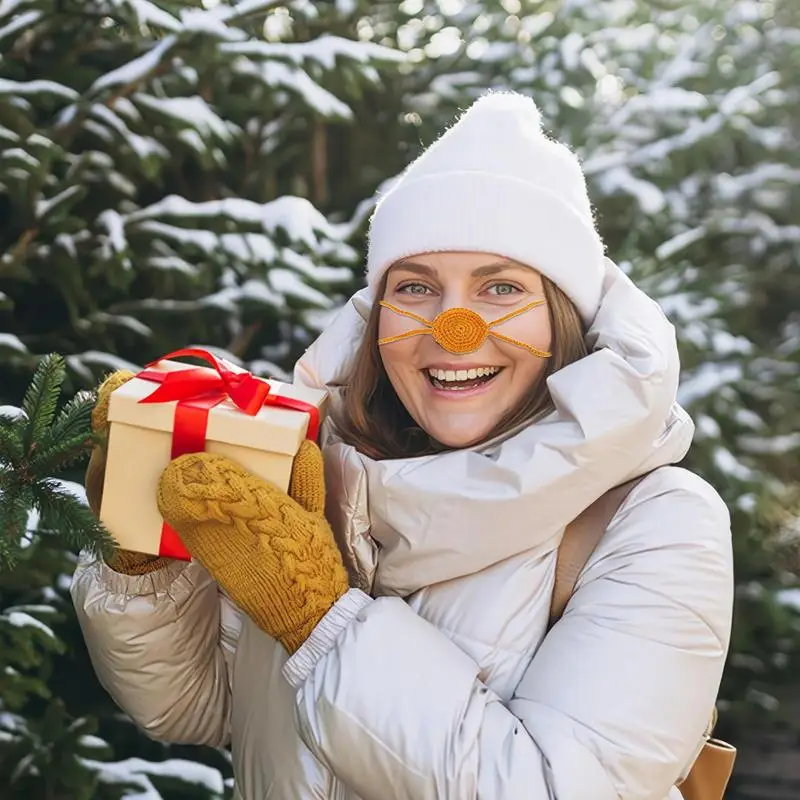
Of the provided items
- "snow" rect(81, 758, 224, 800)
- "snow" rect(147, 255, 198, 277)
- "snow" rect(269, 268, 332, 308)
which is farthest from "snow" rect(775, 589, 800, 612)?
"snow" rect(147, 255, 198, 277)

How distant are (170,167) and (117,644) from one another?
2.13 meters

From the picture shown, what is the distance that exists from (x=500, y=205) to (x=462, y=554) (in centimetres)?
60

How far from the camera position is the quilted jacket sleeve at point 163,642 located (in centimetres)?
168

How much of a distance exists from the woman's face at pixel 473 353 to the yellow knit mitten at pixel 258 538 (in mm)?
309

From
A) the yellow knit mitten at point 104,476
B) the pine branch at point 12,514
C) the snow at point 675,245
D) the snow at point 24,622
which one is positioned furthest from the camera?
the snow at point 675,245

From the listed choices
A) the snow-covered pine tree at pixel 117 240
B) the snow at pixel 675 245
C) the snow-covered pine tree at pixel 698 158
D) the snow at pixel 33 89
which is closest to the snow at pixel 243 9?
the snow-covered pine tree at pixel 117 240

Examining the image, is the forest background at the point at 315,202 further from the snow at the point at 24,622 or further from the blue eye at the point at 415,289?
the blue eye at the point at 415,289

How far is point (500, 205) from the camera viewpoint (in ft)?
5.47

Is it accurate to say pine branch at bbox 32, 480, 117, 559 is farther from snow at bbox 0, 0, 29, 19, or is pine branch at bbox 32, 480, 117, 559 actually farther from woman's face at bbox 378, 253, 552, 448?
snow at bbox 0, 0, 29, 19

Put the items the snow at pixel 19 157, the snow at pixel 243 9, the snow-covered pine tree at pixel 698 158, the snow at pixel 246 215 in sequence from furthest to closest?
the snow-covered pine tree at pixel 698 158 < the snow at pixel 246 215 < the snow at pixel 243 9 < the snow at pixel 19 157

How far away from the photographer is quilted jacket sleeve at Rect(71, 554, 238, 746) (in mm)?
1681

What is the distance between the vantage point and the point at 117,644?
5.60ft

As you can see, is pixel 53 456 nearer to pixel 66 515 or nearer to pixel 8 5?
pixel 66 515

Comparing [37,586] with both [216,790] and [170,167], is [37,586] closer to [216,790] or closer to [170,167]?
[216,790]
